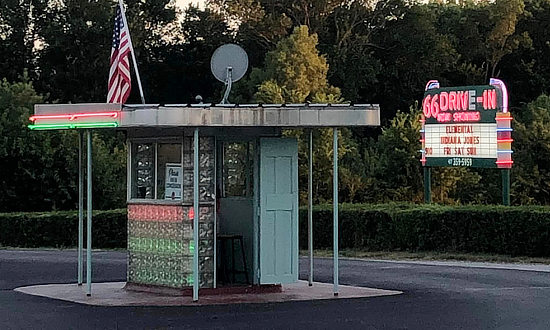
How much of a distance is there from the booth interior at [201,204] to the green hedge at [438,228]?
421 inches

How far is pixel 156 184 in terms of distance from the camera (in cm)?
1581

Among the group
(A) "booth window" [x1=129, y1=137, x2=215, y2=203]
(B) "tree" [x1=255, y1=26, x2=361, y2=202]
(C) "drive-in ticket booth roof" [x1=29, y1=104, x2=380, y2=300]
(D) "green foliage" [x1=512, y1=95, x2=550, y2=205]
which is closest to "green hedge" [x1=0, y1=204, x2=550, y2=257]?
(B) "tree" [x1=255, y1=26, x2=361, y2=202]

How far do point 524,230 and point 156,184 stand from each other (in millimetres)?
11990

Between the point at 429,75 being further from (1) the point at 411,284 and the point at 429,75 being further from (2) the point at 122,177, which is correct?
(1) the point at 411,284

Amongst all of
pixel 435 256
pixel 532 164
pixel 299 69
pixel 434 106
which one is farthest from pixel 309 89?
pixel 435 256

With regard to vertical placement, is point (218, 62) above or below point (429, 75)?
below

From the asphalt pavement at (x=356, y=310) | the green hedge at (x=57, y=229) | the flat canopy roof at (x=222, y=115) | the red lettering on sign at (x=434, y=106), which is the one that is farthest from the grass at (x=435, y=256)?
the flat canopy roof at (x=222, y=115)

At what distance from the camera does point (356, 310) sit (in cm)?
1389

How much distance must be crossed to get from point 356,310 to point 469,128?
14.5 m

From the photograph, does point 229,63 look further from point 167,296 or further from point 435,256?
point 435,256

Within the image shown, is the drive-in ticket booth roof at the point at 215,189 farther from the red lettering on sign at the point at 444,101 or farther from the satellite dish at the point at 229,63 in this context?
the red lettering on sign at the point at 444,101

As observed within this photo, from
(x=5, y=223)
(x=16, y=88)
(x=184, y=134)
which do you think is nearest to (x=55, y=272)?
(x=184, y=134)

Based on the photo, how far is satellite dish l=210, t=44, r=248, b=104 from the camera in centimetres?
1592

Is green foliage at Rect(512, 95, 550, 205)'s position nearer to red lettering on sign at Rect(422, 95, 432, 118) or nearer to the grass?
red lettering on sign at Rect(422, 95, 432, 118)
